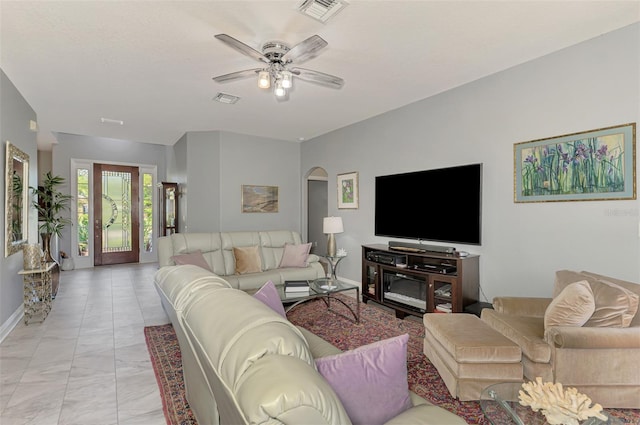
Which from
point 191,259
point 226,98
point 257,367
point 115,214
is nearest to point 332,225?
point 191,259

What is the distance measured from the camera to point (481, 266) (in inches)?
143

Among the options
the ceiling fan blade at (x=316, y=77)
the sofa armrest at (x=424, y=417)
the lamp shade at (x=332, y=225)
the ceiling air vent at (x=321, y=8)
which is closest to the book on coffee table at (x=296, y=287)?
the lamp shade at (x=332, y=225)

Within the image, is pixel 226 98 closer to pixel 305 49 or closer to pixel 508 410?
pixel 305 49

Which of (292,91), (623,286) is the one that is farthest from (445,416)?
(292,91)

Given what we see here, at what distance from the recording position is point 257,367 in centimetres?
87

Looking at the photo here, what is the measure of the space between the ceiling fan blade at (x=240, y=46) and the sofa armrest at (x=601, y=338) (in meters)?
2.83

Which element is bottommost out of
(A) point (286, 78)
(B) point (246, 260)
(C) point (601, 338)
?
(C) point (601, 338)

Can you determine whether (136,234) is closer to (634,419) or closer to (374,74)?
(374,74)

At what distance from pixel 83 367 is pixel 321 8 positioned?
334 centimetres

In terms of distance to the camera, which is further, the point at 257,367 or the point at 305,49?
the point at 305,49

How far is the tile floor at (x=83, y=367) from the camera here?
2.11 meters

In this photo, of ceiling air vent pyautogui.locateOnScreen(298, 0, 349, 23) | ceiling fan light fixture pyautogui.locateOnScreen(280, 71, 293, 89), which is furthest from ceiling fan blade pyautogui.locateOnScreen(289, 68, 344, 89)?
ceiling air vent pyautogui.locateOnScreen(298, 0, 349, 23)

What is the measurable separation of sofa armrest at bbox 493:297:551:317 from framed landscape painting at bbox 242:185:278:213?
4.54 meters

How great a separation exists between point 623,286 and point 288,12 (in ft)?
10.1
